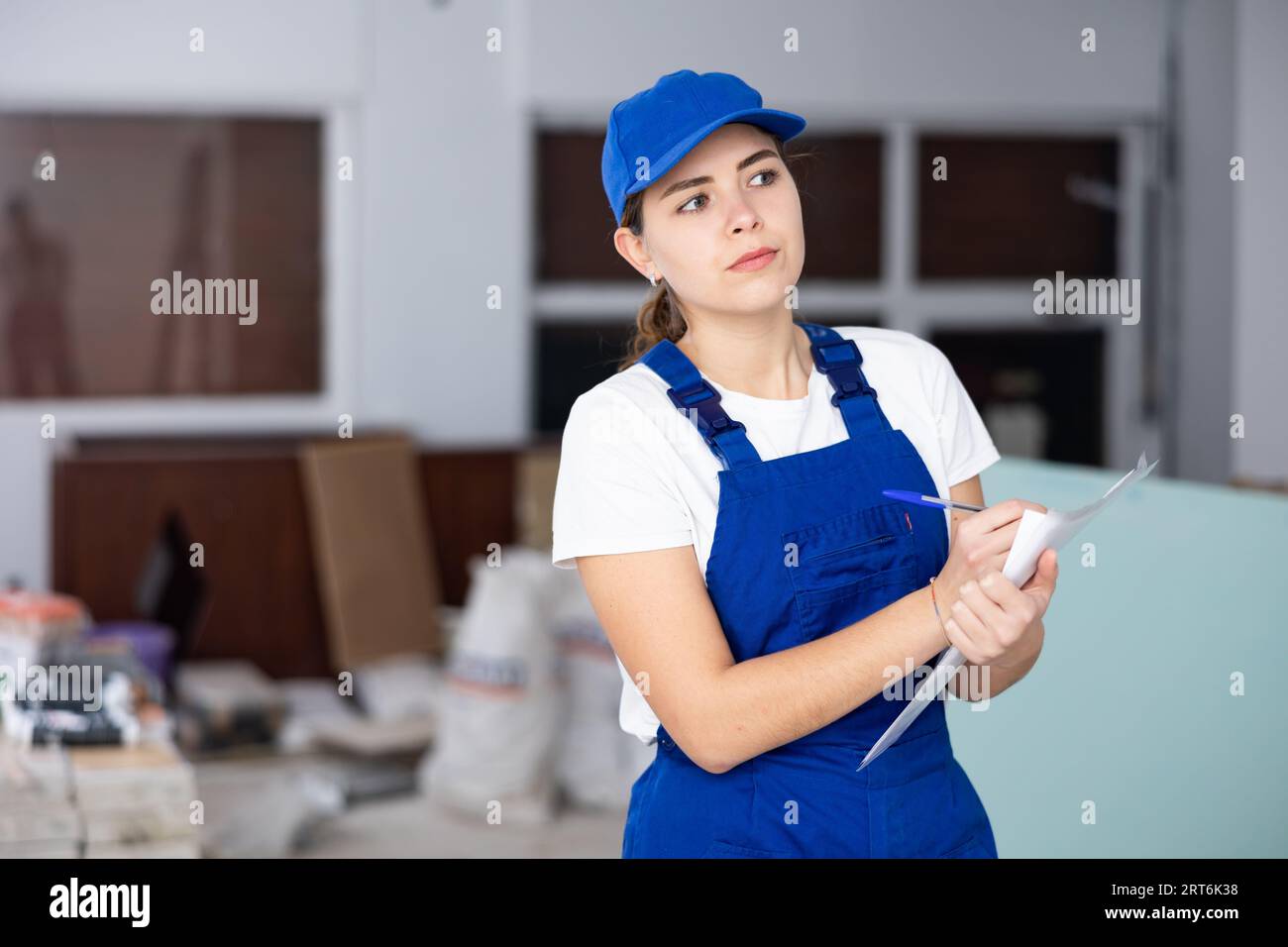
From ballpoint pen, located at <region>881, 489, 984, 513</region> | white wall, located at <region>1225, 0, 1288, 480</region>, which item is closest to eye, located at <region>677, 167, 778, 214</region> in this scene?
ballpoint pen, located at <region>881, 489, 984, 513</region>

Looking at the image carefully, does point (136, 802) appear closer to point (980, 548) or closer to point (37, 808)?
point (37, 808)

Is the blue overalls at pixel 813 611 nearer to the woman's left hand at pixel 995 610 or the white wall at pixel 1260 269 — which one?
the woman's left hand at pixel 995 610

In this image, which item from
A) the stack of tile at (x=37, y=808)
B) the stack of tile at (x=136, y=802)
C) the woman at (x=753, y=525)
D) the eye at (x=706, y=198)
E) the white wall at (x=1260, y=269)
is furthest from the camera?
the white wall at (x=1260, y=269)

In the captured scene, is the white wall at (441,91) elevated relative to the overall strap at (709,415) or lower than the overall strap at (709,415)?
elevated

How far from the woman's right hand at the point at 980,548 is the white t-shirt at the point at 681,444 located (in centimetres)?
23

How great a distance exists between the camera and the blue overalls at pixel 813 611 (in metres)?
1.29

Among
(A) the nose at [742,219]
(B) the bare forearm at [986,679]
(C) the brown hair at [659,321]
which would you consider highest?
(A) the nose at [742,219]

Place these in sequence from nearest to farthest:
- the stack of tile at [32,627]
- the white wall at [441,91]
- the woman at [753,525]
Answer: the woman at [753,525], the stack of tile at [32,627], the white wall at [441,91]

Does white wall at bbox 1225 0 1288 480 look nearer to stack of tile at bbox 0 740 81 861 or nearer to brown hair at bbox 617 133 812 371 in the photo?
brown hair at bbox 617 133 812 371

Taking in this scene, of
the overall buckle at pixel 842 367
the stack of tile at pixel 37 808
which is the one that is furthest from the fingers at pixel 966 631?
the stack of tile at pixel 37 808

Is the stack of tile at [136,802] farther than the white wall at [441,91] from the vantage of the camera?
No

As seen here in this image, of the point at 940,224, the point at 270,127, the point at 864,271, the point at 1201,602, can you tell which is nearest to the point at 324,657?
the point at 270,127

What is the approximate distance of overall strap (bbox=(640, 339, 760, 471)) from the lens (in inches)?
51.0

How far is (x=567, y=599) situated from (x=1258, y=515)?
2358mm
